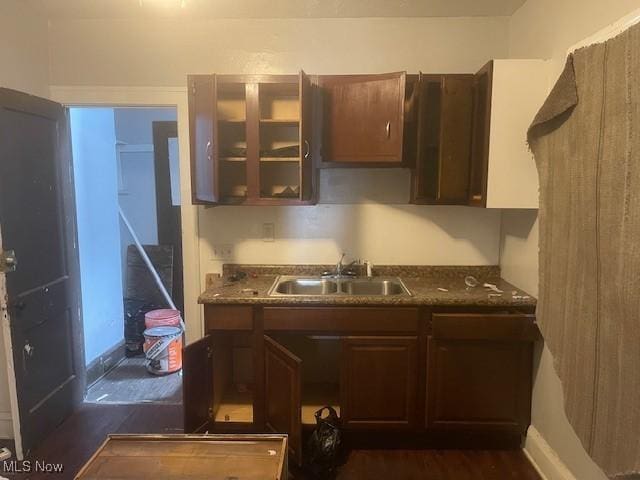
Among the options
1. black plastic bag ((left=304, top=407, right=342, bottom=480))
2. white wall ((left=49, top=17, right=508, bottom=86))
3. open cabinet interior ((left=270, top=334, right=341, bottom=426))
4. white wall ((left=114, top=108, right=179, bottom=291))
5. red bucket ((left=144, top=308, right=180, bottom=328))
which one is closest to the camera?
black plastic bag ((left=304, top=407, right=342, bottom=480))

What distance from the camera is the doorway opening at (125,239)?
2973mm

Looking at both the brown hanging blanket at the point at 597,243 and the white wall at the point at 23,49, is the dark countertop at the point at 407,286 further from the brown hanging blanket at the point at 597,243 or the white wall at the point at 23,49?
the white wall at the point at 23,49

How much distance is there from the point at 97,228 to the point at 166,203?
844mm

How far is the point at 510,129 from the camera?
Answer: 2062 millimetres

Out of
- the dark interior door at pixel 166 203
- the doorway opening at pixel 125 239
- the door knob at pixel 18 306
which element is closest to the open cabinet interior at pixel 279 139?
the doorway opening at pixel 125 239

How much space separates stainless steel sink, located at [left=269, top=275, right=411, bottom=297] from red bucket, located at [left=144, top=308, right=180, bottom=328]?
1.30 metres

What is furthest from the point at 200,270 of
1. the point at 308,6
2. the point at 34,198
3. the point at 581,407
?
the point at 581,407

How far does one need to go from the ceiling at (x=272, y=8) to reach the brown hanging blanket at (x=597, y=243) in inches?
38.0

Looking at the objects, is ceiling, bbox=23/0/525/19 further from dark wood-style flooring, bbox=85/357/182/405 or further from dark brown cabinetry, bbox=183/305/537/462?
dark wood-style flooring, bbox=85/357/182/405

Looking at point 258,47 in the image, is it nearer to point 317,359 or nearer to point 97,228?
point 97,228

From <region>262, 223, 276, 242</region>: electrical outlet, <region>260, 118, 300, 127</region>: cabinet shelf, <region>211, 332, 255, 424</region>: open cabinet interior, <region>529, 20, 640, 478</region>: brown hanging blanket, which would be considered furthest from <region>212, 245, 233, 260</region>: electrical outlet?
<region>529, 20, 640, 478</region>: brown hanging blanket

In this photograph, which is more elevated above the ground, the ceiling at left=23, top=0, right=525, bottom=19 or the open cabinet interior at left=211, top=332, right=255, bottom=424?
the ceiling at left=23, top=0, right=525, bottom=19

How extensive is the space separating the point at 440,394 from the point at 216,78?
204 centimetres

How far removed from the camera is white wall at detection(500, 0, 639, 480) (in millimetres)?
1713
